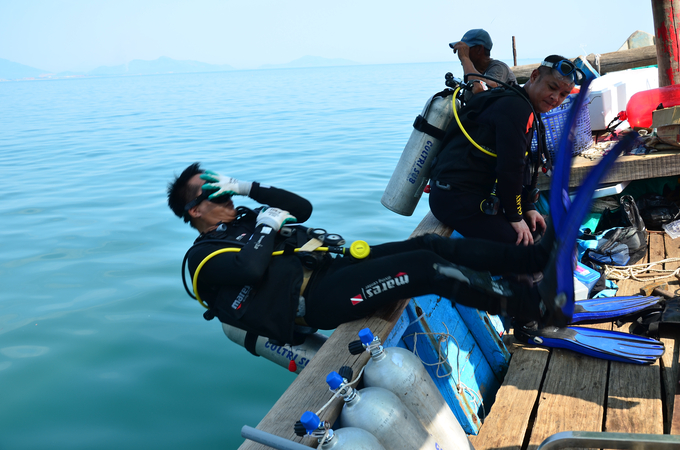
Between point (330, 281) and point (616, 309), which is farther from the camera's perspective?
point (616, 309)

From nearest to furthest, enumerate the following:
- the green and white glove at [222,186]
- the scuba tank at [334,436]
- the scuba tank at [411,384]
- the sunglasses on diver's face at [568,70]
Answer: the scuba tank at [334,436], the scuba tank at [411,384], the sunglasses on diver's face at [568,70], the green and white glove at [222,186]

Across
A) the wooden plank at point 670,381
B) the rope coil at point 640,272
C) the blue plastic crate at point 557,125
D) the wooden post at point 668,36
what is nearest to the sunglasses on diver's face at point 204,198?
the wooden plank at point 670,381

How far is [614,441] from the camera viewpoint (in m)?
1.46

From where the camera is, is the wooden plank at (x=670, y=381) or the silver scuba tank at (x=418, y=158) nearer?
the wooden plank at (x=670, y=381)

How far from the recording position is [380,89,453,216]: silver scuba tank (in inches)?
135

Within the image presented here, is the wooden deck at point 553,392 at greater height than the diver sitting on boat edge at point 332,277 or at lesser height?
lesser

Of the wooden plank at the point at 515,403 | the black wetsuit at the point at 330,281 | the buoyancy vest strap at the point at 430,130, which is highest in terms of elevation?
the buoyancy vest strap at the point at 430,130

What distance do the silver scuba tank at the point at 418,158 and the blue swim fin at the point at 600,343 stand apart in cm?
123

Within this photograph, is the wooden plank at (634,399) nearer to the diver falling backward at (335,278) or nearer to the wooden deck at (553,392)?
the wooden deck at (553,392)

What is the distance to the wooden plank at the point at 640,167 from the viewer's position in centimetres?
417

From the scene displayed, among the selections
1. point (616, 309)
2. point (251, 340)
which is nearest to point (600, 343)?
point (616, 309)

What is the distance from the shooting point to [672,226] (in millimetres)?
4180

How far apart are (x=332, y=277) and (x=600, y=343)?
1.53 meters

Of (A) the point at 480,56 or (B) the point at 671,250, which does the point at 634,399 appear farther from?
(A) the point at 480,56
